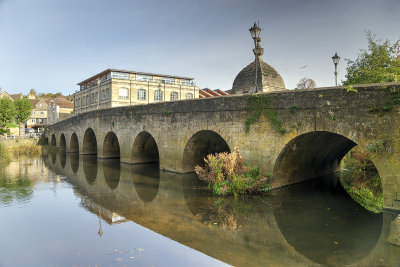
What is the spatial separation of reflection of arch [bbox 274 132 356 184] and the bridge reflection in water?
1.73 feet

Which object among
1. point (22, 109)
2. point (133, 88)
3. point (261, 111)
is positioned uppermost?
point (133, 88)

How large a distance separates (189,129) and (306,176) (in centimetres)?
578

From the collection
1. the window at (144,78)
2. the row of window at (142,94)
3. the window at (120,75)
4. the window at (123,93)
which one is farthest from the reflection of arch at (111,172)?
the window at (144,78)

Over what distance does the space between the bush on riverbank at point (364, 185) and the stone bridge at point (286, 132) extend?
78 centimetres

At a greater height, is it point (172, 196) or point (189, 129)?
point (189, 129)

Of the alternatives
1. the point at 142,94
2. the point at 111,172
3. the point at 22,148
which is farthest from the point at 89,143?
the point at 142,94

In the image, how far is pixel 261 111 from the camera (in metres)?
10.6

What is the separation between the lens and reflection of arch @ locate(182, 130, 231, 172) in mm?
14070

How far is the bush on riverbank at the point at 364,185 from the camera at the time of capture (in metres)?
9.53

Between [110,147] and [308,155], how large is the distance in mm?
15641

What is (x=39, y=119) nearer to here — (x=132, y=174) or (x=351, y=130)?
(x=132, y=174)

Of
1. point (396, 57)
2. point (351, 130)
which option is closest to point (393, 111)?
point (351, 130)

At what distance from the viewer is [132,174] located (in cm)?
1570

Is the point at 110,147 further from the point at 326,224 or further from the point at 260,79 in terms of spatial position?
the point at 326,224
